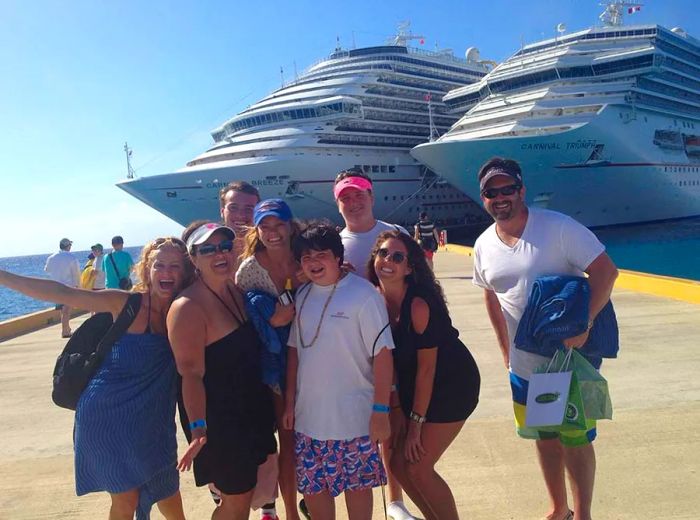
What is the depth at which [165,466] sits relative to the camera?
7.00 ft

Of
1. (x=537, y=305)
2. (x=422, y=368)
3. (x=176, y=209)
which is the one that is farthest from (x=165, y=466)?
(x=176, y=209)

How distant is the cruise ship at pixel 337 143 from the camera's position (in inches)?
1097

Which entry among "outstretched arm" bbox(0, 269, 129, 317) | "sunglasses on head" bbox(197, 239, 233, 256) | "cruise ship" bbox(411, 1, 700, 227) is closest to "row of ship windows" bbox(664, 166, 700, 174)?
"cruise ship" bbox(411, 1, 700, 227)

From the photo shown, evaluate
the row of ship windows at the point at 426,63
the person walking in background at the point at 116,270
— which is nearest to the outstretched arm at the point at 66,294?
the person walking in background at the point at 116,270

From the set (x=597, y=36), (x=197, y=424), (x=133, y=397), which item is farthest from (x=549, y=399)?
(x=597, y=36)

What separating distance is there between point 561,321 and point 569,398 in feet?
1.13

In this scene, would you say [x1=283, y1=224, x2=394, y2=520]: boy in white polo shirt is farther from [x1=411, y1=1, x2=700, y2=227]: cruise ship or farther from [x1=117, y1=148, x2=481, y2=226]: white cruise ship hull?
[x1=117, y1=148, x2=481, y2=226]: white cruise ship hull

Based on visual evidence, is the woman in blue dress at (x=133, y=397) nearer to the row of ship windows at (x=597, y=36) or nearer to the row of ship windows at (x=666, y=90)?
the row of ship windows at (x=666, y=90)

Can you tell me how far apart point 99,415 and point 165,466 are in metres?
0.38

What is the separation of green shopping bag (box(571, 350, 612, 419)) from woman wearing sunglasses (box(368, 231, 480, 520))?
0.43 m

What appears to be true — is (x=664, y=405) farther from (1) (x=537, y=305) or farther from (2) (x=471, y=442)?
(1) (x=537, y=305)

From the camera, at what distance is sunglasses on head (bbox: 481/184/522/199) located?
2.27 metres

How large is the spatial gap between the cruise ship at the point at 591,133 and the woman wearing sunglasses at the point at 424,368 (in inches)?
954

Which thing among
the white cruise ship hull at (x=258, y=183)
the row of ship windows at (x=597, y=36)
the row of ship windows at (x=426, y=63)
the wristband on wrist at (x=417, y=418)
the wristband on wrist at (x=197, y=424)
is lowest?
the wristband on wrist at (x=417, y=418)
